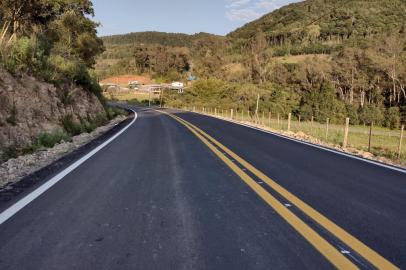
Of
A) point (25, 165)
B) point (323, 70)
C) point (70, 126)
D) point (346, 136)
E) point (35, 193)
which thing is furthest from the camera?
point (323, 70)

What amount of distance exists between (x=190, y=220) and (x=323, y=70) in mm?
81750

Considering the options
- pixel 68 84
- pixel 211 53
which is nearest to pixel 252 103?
pixel 211 53

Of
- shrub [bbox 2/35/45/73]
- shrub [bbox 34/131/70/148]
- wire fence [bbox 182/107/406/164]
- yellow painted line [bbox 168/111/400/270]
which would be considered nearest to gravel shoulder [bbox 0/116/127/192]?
shrub [bbox 34/131/70/148]

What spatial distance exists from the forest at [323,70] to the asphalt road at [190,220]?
62.9 meters

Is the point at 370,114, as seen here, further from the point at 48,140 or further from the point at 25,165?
the point at 25,165

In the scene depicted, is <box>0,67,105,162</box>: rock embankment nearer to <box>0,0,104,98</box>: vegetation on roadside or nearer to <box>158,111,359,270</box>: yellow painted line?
<box>0,0,104,98</box>: vegetation on roadside

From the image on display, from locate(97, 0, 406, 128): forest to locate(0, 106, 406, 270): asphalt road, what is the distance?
2478 inches

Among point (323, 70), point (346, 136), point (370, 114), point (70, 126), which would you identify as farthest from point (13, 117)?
point (323, 70)

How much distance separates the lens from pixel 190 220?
14.5 feet

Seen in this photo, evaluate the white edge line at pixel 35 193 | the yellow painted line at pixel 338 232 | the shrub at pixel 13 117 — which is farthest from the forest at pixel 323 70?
the white edge line at pixel 35 193

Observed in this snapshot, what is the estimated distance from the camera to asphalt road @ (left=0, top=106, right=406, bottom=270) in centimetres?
341

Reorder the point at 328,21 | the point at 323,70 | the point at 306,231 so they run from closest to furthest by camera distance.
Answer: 1. the point at 306,231
2. the point at 323,70
3. the point at 328,21

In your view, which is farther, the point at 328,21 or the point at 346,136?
the point at 328,21

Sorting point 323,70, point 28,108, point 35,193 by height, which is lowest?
point 35,193
